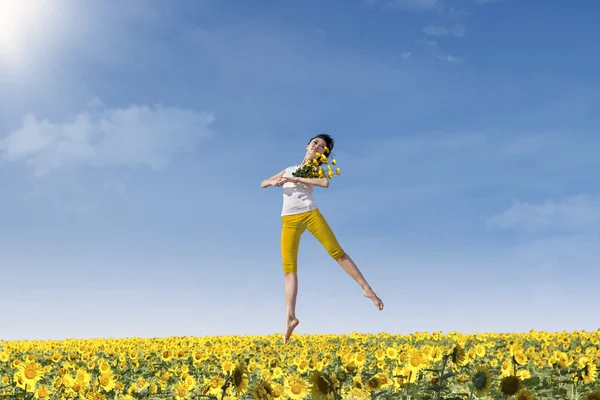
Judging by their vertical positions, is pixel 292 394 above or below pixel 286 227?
below

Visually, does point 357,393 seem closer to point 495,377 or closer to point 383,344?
point 495,377

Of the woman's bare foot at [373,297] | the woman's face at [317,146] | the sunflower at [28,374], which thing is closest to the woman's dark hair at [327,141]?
→ the woman's face at [317,146]

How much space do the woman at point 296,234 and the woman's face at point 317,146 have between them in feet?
2.68

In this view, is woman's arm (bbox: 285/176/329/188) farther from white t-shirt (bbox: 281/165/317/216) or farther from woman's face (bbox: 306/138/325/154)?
woman's face (bbox: 306/138/325/154)

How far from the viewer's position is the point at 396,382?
5.06 meters

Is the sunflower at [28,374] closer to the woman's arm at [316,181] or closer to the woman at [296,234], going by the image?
the woman at [296,234]

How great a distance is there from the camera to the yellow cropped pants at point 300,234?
12.8 m

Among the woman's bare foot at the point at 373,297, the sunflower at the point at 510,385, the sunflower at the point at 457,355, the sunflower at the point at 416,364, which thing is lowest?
the sunflower at the point at 510,385

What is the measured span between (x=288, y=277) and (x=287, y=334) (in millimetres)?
1140

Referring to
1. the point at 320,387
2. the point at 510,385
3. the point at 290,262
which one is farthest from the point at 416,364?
the point at 290,262

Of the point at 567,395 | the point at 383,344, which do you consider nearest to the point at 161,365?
the point at 383,344

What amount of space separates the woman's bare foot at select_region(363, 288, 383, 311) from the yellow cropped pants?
0.88 metres

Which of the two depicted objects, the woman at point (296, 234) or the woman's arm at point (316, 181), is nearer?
the woman's arm at point (316, 181)

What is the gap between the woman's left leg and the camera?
42.0ft
